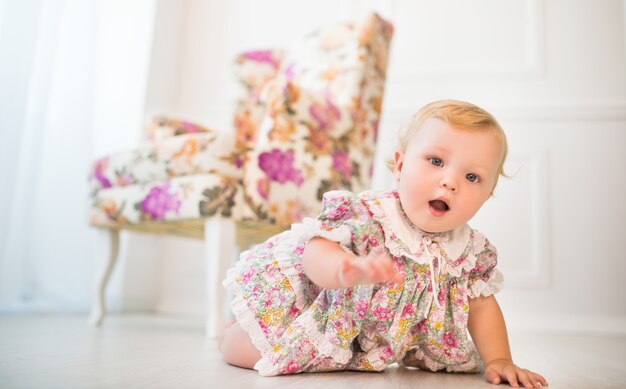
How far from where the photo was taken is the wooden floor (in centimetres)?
70

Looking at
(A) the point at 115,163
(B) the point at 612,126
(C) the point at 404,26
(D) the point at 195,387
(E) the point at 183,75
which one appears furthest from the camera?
(E) the point at 183,75

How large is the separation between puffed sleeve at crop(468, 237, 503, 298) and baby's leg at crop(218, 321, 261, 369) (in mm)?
336

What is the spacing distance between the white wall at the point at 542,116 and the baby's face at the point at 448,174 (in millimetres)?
1316

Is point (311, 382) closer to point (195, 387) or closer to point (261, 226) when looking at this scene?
point (195, 387)

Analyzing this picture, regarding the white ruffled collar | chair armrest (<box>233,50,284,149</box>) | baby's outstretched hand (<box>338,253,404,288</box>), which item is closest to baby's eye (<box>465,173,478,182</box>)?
the white ruffled collar

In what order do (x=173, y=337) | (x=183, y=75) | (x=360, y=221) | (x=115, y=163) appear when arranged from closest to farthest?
(x=360, y=221) → (x=173, y=337) → (x=115, y=163) → (x=183, y=75)

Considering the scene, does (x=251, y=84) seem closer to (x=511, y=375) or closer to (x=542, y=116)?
(x=542, y=116)

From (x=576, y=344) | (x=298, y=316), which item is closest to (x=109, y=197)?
(x=298, y=316)

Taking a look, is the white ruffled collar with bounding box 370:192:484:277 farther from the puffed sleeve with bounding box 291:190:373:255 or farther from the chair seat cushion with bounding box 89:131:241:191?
the chair seat cushion with bounding box 89:131:241:191

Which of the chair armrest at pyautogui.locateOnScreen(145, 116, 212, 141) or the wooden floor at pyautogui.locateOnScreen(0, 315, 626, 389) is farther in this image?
the chair armrest at pyautogui.locateOnScreen(145, 116, 212, 141)

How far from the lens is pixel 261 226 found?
4.86 feet

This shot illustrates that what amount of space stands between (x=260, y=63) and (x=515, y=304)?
1.30 metres

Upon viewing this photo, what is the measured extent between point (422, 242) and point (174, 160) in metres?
0.83

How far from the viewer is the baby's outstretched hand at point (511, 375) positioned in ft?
2.47
